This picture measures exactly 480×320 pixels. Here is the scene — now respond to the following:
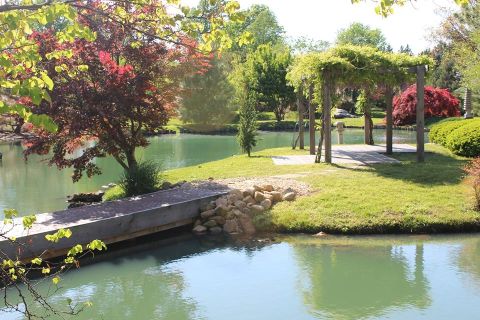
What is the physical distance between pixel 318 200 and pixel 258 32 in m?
60.0

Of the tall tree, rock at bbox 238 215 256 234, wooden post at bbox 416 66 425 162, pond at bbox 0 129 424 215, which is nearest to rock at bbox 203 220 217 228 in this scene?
rock at bbox 238 215 256 234

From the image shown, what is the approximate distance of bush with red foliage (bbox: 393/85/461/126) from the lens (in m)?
31.1

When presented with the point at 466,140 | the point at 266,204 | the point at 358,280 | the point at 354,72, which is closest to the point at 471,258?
the point at 358,280

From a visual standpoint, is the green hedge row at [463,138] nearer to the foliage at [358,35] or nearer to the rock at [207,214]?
the rock at [207,214]

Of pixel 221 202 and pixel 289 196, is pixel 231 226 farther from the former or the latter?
pixel 289 196

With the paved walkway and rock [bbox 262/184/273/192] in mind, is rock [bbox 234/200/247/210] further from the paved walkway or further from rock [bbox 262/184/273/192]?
the paved walkway

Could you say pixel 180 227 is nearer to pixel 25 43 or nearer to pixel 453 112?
pixel 25 43

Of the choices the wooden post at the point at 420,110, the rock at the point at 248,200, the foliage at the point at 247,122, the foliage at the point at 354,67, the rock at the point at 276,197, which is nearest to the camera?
the rock at the point at 248,200

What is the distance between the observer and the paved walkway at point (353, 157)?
14232mm

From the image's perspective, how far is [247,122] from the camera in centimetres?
1723

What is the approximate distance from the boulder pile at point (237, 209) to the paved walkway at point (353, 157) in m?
3.99

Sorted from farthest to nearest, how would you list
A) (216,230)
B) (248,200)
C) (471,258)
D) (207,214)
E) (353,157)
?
(353,157), (248,200), (207,214), (216,230), (471,258)

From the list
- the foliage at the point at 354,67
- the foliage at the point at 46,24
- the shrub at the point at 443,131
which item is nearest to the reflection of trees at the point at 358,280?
the foliage at the point at 46,24

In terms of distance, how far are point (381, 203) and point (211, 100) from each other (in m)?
29.3
